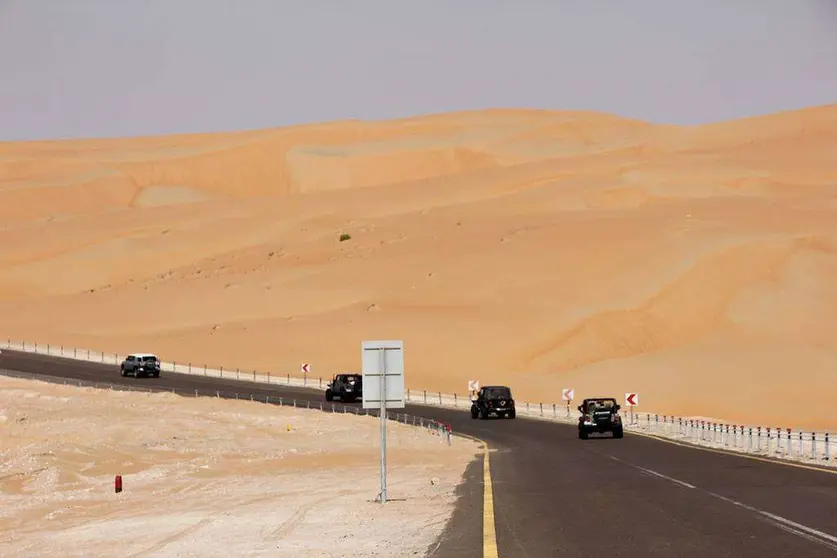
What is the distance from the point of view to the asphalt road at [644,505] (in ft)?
58.4

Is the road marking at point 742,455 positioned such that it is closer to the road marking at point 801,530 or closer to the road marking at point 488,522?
the road marking at point 488,522

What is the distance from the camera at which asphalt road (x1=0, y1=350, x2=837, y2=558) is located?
17812mm

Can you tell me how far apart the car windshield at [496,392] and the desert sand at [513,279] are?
1339 cm

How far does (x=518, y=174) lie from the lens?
18538cm

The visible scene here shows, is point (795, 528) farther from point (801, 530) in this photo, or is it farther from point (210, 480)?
point (210, 480)

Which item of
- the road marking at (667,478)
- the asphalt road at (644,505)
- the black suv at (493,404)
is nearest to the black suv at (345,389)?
the black suv at (493,404)

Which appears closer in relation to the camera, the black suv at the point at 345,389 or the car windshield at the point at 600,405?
the car windshield at the point at 600,405

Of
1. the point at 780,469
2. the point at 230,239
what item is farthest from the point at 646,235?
the point at 780,469

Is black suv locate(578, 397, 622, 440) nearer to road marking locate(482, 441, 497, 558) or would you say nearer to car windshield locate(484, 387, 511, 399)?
car windshield locate(484, 387, 511, 399)

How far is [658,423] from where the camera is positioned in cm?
6241

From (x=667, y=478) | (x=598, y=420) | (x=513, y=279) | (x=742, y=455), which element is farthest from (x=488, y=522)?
(x=513, y=279)

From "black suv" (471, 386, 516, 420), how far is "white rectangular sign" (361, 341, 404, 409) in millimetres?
44654

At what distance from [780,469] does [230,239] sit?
136586 mm

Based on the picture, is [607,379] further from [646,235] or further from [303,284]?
[303,284]
